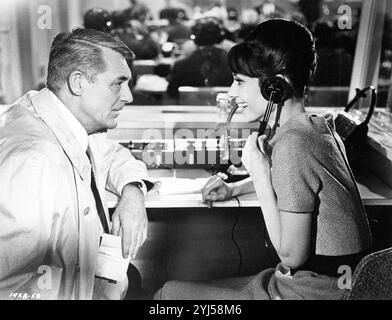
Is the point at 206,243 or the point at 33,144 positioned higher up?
the point at 33,144

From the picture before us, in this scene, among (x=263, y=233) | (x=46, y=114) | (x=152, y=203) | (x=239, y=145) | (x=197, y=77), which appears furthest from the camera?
(x=197, y=77)

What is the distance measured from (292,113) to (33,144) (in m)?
0.76

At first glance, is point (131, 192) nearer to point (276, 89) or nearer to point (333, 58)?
point (276, 89)

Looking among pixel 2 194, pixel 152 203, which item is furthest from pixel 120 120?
pixel 2 194

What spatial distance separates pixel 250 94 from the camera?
1517 mm

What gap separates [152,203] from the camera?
174 centimetres

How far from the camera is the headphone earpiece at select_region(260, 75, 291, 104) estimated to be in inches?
54.7

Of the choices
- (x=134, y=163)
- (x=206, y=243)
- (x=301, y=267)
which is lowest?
(x=206, y=243)

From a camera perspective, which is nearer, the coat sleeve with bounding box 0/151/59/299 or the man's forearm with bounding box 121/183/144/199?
the coat sleeve with bounding box 0/151/59/299

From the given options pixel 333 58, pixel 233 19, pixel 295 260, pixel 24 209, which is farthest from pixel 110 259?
pixel 233 19

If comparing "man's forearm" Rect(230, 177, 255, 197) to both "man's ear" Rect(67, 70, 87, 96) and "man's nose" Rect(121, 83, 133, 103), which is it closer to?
"man's nose" Rect(121, 83, 133, 103)

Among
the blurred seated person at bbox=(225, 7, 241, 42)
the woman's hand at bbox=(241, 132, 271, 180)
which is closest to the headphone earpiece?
the woman's hand at bbox=(241, 132, 271, 180)

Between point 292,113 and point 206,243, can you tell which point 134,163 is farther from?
point 206,243

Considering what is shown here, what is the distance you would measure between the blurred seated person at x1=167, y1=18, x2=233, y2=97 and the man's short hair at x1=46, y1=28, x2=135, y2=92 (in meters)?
1.80
